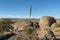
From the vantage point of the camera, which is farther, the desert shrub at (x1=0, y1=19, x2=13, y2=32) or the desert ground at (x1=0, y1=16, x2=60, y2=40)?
the desert shrub at (x1=0, y1=19, x2=13, y2=32)

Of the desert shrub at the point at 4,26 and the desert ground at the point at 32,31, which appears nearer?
the desert ground at the point at 32,31

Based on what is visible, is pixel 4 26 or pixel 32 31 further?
pixel 4 26

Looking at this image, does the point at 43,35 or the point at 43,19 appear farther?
the point at 43,19

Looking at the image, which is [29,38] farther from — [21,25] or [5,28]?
[21,25]

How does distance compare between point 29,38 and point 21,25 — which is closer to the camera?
point 29,38

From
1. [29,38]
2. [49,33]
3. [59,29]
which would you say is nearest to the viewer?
[29,38]

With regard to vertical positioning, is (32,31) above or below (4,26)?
below

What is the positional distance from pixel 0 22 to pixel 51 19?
15654mm

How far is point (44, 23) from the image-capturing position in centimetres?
4109

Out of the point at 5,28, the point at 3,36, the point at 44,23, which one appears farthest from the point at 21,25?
the point at 3,36

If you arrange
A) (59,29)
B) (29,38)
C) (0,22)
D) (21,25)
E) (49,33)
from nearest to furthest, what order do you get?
(29,38)
(49,33)
(0,22)
(59,29)
(21,25)

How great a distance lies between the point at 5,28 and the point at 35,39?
8984mm

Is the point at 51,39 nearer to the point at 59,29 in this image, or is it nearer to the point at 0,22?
the point at 0,22

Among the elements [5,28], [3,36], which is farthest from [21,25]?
[3,36]
